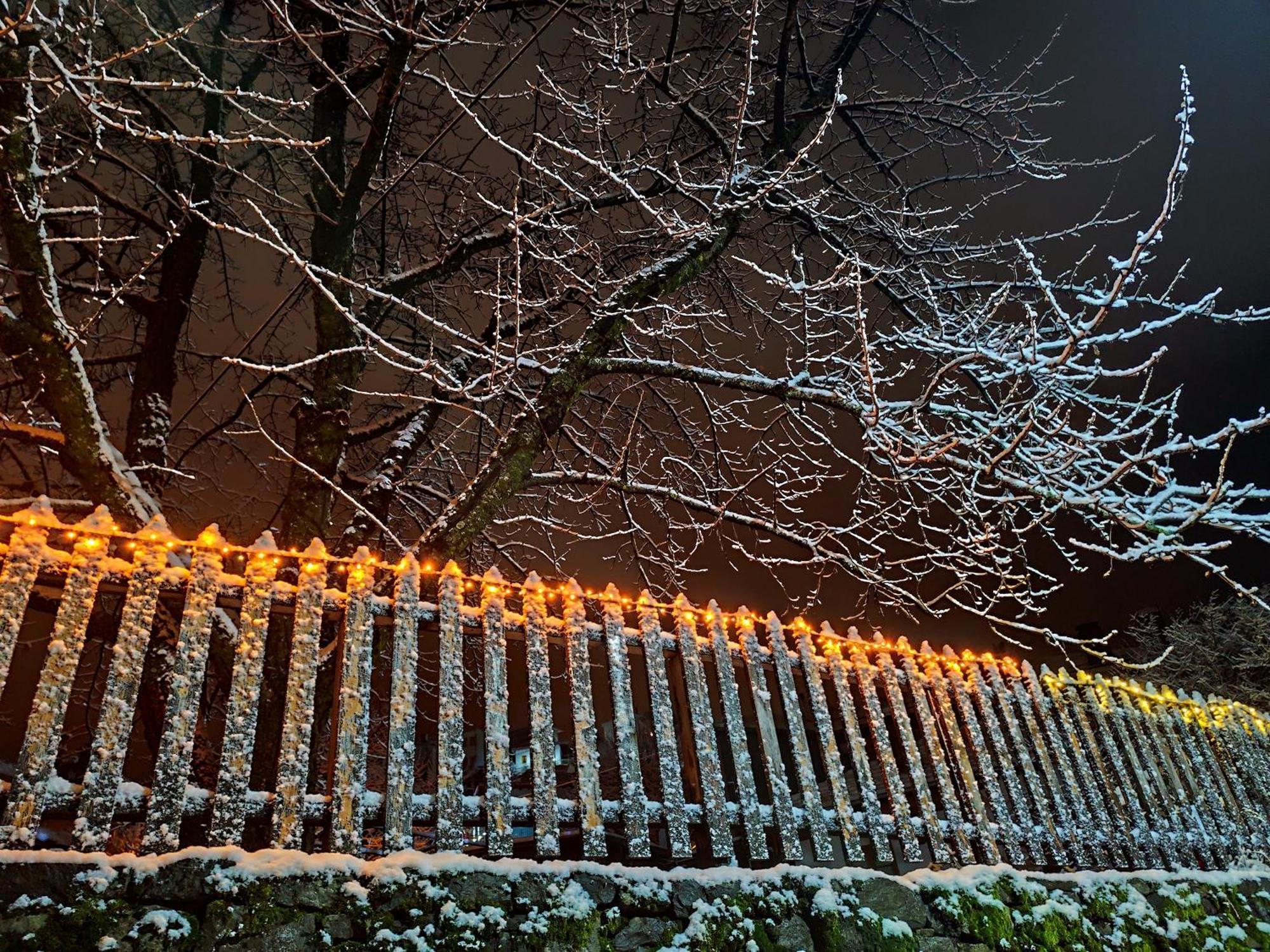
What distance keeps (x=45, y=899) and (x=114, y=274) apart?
5.53m

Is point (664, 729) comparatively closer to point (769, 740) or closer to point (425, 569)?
point (769, 740)

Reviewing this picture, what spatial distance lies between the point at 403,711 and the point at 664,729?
4.24ft

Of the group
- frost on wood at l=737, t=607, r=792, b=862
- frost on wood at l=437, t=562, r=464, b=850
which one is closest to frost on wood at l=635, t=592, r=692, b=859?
frost on wood at l=737, t=607, r=792, b=862

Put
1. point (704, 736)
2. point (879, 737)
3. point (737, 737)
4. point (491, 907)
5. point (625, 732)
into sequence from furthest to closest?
point (879, 737) → point (737, 737) → point (704, 736) → point (625, 732) → point (491, 907)

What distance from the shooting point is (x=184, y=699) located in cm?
280

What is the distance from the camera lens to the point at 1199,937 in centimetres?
512

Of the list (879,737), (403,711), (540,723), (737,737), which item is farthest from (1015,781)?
(403,711)

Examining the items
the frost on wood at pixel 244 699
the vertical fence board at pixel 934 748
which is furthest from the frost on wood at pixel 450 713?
the vertical fence board at pixel 934 748

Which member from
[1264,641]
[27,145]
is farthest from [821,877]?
[1264,641]

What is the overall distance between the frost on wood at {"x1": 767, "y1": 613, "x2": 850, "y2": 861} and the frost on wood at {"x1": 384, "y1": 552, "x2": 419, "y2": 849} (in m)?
1.94

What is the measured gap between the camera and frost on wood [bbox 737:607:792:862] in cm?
381

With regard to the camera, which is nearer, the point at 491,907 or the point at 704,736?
the point at 491,907

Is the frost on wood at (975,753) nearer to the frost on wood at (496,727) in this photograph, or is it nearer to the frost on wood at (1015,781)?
the frost on wood at (1015,781)

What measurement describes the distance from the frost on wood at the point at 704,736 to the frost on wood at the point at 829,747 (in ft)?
2.01
